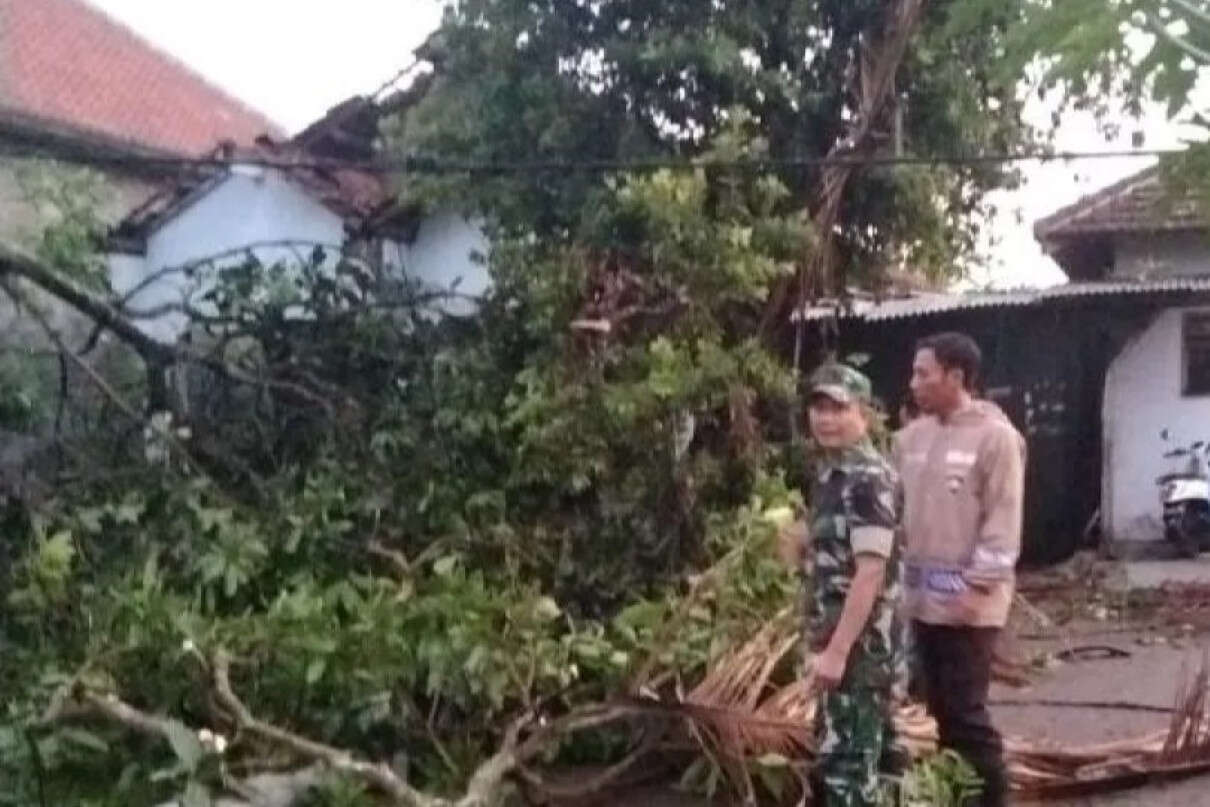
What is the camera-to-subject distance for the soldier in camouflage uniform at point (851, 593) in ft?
16.2

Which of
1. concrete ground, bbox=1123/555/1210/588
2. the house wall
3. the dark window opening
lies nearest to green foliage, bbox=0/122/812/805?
concrete ground, bbox=1123/555/1210/588

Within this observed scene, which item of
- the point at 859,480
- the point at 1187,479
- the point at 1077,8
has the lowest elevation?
the point at 1187,479

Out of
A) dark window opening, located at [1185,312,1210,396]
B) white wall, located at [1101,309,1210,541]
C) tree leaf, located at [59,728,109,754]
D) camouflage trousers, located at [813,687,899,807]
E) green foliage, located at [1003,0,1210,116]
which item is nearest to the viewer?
green foliage, located at [1003,0,1210,116]

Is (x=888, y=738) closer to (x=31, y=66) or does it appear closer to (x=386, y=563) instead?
(x=386, y=563)

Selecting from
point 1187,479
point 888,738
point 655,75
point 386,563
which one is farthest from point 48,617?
point 1187,479

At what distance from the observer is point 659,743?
641 cm

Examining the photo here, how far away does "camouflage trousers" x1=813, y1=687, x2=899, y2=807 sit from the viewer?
5.12 meters

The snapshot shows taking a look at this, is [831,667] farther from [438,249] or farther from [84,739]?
[438,249]

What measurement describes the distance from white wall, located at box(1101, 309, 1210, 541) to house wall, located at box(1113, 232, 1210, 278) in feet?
3.68

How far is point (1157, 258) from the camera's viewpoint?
17578 millimetres

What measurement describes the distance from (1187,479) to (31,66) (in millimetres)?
11572

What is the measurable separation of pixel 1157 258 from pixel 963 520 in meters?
13.0

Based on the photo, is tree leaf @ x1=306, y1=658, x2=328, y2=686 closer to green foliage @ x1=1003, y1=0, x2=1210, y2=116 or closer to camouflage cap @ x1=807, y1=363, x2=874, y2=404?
camouflage cap @ x1=807, y1=363, x2=874, y2=404

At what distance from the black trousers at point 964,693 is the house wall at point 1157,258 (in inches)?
481
